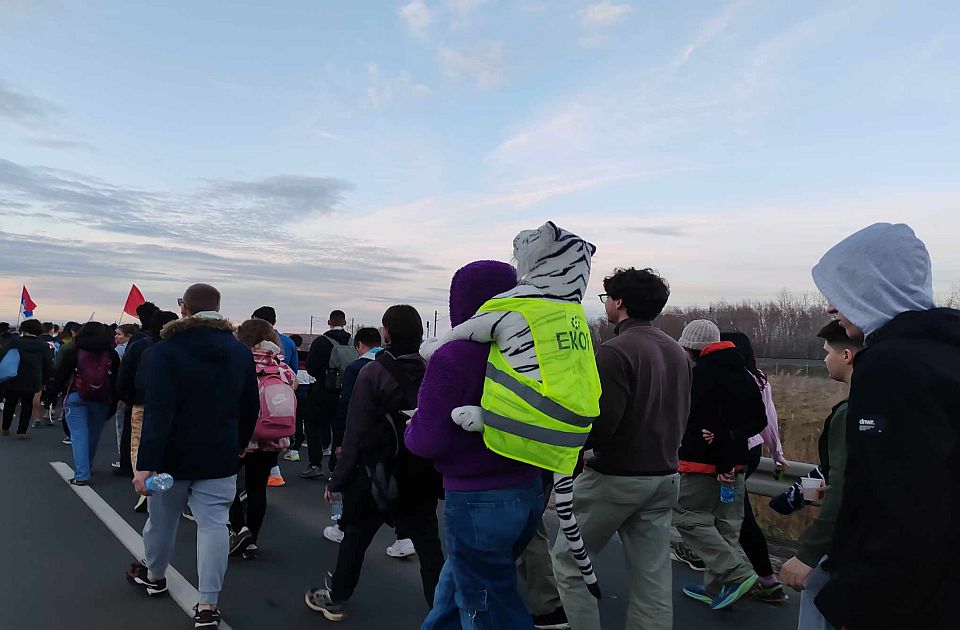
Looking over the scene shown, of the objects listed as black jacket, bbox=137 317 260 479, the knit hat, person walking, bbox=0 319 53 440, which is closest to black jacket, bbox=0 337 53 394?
person walking, bbox=0 319 53 440

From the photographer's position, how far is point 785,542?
6066mm

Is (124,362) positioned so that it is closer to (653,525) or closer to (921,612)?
(653,525)

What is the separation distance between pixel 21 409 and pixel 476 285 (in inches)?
452

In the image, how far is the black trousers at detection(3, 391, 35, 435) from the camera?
1130cm

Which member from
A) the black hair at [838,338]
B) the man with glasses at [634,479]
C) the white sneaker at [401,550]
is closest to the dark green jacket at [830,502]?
the black hair at [838,338]

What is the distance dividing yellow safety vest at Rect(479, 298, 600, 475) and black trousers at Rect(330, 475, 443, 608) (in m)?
1.44

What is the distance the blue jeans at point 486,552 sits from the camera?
8.59 feet

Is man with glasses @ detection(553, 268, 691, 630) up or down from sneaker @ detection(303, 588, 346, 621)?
up

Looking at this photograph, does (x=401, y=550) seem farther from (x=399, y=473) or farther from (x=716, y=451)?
(x=716, y=451)

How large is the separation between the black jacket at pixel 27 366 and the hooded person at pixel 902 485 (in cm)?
1297

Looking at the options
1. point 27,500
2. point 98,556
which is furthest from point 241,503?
point 27,500

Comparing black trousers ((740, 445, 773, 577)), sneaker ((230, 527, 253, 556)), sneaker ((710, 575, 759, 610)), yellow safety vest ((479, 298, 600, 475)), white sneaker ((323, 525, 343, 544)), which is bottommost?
white sneaker ((323, 525, 343, 544))

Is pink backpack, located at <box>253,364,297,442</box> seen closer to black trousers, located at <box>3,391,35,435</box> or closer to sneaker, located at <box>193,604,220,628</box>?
sneaker, located at <box>193,604,220,628</box>

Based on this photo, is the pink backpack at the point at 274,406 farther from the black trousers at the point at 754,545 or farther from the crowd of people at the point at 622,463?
the black trousers at the point at 754,545
